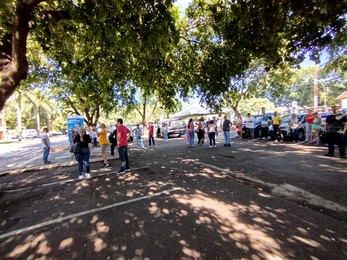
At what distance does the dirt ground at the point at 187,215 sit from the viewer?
3041 millimetres

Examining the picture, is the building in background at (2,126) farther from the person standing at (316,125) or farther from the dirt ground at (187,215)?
the person standing at (316,125)

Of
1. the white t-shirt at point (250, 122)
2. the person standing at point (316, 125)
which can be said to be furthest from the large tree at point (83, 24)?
the white t-shirt at point (250, 122)

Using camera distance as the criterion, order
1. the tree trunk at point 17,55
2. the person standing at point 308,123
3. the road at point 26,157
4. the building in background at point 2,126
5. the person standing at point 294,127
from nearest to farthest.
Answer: the tree trunk at point 17,55 < the person standing at point 308,123 < the road at point 26,157 < the person standing at point 294,127 < the building in background at point 2,126

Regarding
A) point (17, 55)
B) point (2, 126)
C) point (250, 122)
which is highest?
point (17, 55)

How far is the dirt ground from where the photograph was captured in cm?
304

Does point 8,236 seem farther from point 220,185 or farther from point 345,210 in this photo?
point 345,210

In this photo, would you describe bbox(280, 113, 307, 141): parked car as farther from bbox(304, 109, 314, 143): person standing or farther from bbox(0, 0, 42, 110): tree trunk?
bbox(0, 0, 42, 110): tree trunk

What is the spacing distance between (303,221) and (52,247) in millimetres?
4050

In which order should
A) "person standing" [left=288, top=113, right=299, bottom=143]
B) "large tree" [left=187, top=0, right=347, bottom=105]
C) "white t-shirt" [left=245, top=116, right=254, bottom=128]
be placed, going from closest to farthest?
"large tree" [left=187, top=0, right=347, bottom=105] < "person standing" [left=288, top=113, right=299, bottom=143] < "white t-shirt" [left=245, top=116, right=254, bottom=128]

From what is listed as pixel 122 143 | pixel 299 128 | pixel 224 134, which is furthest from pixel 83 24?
pixel 299 128

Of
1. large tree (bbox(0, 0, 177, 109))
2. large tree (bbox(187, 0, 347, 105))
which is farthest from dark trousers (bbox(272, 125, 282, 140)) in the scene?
large tree (bbox(0, 0, 177, 109))

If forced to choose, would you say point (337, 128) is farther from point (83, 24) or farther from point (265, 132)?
point (83, 24)

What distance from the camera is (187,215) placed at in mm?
4062

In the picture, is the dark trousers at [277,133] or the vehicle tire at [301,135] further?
the dark trousers at [277,133]
